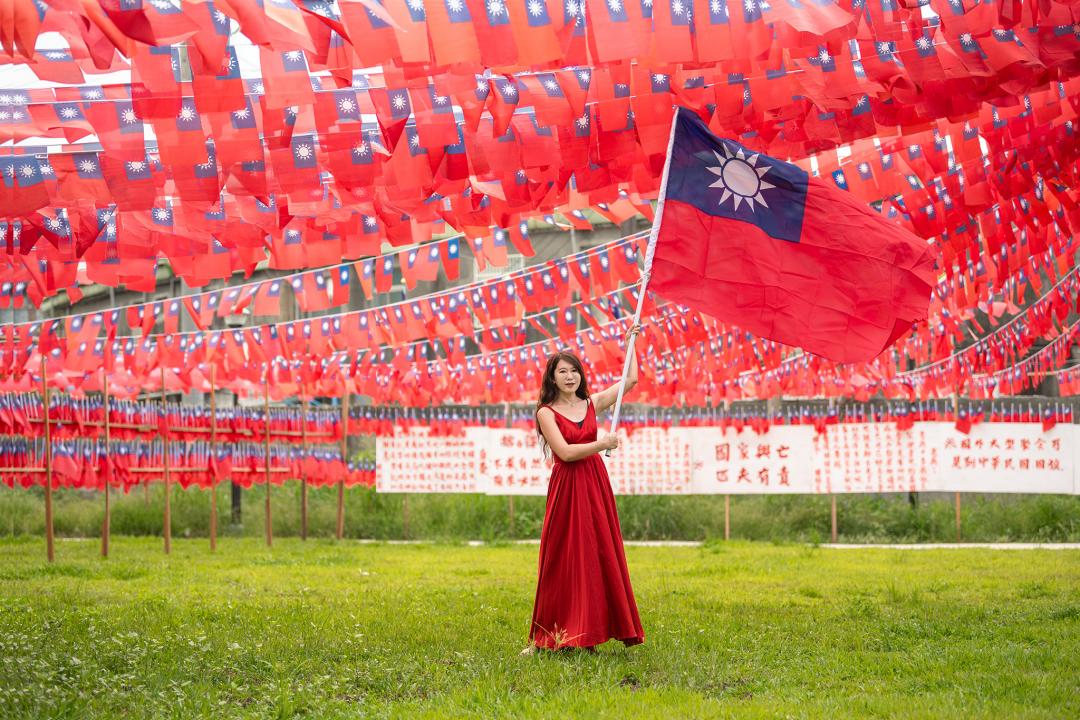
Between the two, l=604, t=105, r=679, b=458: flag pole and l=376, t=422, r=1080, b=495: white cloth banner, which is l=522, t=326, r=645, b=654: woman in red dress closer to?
l=604, t=105, r=679, b=458: flag pole

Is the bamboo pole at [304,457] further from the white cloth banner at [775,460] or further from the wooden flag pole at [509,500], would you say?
the wooden flag pole at [509,500]

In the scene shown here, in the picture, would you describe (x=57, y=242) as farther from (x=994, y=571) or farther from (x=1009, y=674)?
(x=994, y=571)

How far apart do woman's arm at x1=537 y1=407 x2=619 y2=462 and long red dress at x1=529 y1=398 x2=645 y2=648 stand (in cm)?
6

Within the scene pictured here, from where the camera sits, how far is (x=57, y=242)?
7516 mm

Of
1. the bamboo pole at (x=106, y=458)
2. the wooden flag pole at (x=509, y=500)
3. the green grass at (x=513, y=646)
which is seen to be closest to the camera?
the green grass at (x=513, y=646)

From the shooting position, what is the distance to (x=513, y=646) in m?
6.94

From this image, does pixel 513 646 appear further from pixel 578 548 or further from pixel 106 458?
pixel 106 458

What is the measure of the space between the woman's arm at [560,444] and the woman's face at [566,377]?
6.8 inches

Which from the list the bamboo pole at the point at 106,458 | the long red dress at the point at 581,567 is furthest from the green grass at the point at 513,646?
the bamboo pole at the point at 106,458

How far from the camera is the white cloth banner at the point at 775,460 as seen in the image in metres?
17.0

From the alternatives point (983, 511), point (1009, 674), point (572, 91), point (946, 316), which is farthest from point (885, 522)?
point (572, 91)

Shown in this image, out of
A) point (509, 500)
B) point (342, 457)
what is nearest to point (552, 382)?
point (342, 457)

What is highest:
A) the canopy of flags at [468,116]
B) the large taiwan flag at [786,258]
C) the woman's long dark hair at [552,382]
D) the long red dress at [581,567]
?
the canopy of flags at [468,116]

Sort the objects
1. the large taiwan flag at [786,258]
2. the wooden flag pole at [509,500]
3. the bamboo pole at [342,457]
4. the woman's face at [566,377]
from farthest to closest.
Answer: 1. the wooden flag pole at [509,500]
2. the bamboo pole at [342,457]
3. the woman's face at [566,377]
4. the large taiwan flag at [786,258]
